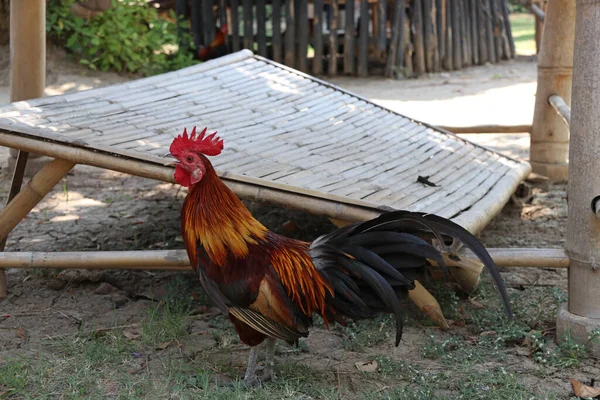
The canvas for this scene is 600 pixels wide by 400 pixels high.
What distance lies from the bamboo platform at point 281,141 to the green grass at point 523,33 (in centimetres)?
1118

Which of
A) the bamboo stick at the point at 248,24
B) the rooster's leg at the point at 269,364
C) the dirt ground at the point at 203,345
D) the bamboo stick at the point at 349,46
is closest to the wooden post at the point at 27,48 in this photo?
the dirt ground at the point at 203,345

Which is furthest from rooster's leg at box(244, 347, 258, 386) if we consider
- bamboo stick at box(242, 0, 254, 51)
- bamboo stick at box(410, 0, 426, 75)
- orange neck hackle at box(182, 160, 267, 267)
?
bamboo stick at box(410, 0, 426, 75)

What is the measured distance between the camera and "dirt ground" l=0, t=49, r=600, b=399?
3002 mm

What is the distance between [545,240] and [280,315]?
2.74 metres

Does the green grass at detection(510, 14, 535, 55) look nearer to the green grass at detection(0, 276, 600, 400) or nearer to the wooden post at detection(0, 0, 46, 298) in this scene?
the wooden post at detection(0, 0, 46, 298)

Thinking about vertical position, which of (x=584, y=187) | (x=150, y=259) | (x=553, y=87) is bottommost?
(x=150, y=259)

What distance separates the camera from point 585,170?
3.22 meters

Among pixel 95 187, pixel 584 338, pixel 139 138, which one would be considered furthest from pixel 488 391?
pixel 95 187

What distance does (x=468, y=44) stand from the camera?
13305mm

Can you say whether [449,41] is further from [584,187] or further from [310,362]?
[310,362]

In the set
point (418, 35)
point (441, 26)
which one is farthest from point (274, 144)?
point (441, 26)

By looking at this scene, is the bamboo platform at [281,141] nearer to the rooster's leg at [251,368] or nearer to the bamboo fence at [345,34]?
the rooster's leg at [251,368]

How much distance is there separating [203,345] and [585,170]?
191cm

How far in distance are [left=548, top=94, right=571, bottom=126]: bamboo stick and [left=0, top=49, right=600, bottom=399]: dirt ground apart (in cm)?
100
